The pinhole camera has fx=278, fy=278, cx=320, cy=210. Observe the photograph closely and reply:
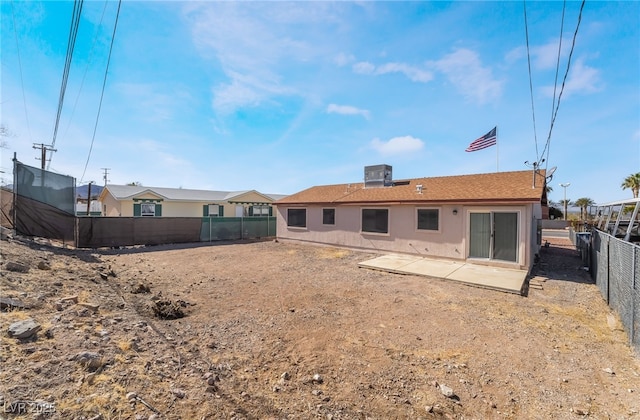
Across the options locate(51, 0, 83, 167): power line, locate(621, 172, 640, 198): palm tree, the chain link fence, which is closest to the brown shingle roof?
the chain link fence

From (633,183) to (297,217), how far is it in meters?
39.0

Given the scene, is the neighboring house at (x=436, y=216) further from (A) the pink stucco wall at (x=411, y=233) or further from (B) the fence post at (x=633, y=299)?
(B) the fence post at (x=633, y=299)

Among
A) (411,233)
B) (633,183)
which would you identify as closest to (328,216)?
(411,233)

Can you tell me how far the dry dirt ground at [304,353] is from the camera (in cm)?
255

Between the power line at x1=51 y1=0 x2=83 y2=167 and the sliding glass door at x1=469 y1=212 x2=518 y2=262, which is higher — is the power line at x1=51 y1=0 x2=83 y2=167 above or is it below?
above

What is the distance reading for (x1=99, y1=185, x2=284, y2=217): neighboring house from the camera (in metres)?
20.8

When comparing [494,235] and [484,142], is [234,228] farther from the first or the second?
[484,142]

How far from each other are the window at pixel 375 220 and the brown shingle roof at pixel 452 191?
0.57m

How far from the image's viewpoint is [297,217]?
1611 cm

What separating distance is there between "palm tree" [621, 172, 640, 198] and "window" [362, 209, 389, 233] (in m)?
35.3

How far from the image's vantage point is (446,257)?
10359 millimetres

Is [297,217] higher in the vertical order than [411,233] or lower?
higher

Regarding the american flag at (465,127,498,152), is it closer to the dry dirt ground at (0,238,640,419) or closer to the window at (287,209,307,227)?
the dry dirt ground at (0,238,640,419)

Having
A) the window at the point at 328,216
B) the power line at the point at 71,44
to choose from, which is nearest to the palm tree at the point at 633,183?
the window at the point at 328,216
